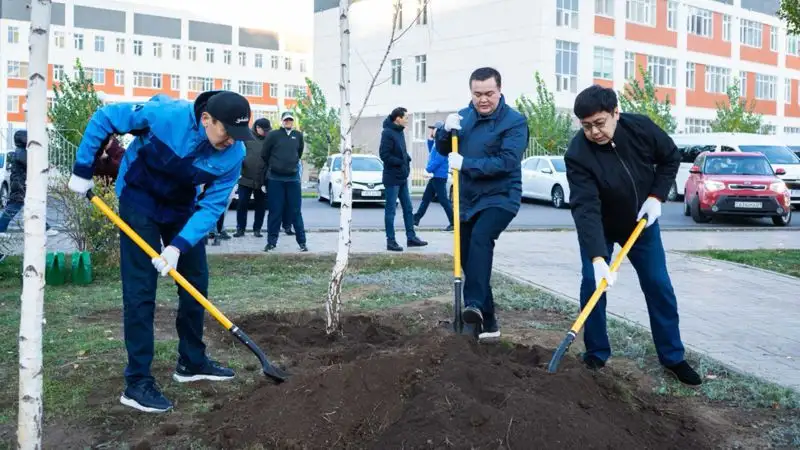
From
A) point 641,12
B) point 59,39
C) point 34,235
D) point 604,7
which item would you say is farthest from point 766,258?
point 59,39

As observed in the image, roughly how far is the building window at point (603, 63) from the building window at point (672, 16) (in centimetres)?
542

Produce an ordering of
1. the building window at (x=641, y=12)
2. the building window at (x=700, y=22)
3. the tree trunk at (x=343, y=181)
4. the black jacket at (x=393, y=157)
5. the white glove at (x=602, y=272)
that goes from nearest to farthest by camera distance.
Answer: the white glove at (x=602, y=272), the tree trunk at (x=343, y=181), the black jacket at (x=393, y=157), the building window at (x=641, y=12), the building window at (x=700, y=22)

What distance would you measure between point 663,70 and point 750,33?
9.86 m

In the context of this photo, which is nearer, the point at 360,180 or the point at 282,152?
the point at 282,152

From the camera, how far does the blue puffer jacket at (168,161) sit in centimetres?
465

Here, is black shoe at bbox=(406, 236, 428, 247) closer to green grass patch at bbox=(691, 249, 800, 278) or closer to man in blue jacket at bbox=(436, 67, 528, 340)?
green grass patch at bbox=(691, 249, 800, 278)

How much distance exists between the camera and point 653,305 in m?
5.42

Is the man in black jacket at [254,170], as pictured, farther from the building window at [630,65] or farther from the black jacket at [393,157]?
the building window at [630,65]

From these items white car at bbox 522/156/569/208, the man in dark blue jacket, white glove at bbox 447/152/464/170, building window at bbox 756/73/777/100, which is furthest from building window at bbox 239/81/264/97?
white glove at bbox 447/152/464/170

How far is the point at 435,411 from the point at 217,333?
3.17 m

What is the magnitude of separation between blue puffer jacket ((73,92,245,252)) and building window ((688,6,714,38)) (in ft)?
153

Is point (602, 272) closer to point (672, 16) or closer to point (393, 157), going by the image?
point (393, 157)

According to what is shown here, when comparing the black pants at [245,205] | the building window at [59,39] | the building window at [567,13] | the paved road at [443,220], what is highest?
the building window at [59,39]

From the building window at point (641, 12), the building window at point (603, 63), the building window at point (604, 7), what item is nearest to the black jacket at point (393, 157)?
the building window at point (603, 63)
